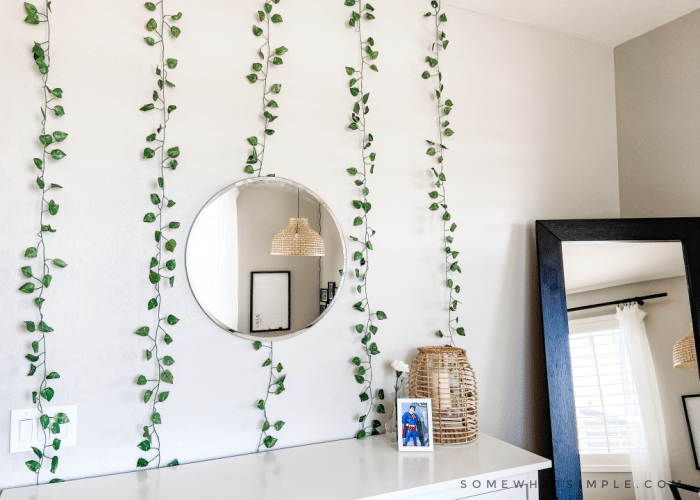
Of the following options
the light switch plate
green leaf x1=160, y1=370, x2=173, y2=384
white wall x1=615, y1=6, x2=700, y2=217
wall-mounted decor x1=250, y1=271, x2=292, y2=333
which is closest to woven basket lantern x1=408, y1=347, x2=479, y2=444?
wall-mounted decor x1=250, y1=271, x2=292, y2=333

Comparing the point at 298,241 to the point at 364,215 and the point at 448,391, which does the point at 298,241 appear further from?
the point at 448,391

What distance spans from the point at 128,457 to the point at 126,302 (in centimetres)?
47

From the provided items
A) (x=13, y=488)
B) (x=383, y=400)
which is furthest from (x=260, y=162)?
(x=13, y=488)

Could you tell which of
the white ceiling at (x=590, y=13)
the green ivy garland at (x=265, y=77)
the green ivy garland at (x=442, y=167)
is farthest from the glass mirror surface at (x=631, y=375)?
the green ivy garland at (x=265, y=77)

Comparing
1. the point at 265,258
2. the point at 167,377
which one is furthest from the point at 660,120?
the point at 167,377

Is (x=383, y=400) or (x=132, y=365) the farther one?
(x=383, y=400)

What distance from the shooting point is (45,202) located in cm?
146

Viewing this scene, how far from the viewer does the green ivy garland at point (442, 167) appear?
1.99 meters

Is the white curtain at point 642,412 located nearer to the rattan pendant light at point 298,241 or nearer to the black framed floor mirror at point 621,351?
the black framed floor mirror at point 621,351

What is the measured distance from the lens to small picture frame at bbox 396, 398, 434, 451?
5.36 feet

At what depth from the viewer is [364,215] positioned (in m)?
1.87

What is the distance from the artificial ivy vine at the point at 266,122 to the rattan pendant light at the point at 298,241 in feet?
0.64

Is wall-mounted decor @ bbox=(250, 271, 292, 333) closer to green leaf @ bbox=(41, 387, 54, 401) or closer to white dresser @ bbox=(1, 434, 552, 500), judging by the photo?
white dresser @ bbox=(1, 434, 552, 500)

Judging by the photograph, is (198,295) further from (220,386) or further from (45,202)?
(45,202)
